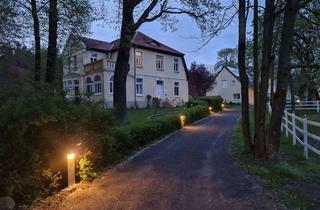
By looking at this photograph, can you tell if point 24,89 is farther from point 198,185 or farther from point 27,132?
point 198,185

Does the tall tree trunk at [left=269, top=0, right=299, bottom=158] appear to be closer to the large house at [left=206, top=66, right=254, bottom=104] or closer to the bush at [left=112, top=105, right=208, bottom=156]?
the bush at [left=112, top=105, right=208, bottom=156]

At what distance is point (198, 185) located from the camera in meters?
8.31

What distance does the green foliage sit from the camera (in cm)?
895

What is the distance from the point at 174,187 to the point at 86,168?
2.12 meters

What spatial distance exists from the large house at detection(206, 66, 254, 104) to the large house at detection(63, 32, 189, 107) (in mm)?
27799

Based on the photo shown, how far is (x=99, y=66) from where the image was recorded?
1620 inches

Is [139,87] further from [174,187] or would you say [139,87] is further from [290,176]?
[174,187]

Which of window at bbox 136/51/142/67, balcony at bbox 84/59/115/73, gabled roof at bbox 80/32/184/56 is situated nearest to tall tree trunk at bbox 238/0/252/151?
balcony at bbox 84/59/115/73

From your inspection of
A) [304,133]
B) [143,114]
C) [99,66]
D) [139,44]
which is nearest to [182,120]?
[143,114]

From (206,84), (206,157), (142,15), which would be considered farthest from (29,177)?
(206,84)

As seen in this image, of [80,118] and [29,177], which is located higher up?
[80,118]

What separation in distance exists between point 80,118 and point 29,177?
2033mm

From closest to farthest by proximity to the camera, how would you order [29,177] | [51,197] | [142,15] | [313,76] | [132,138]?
[29,177] → [51,197] → [132,138] → [142,15] → [313,76]

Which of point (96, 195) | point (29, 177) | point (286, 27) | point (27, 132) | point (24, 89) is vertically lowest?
point (96, 195)
